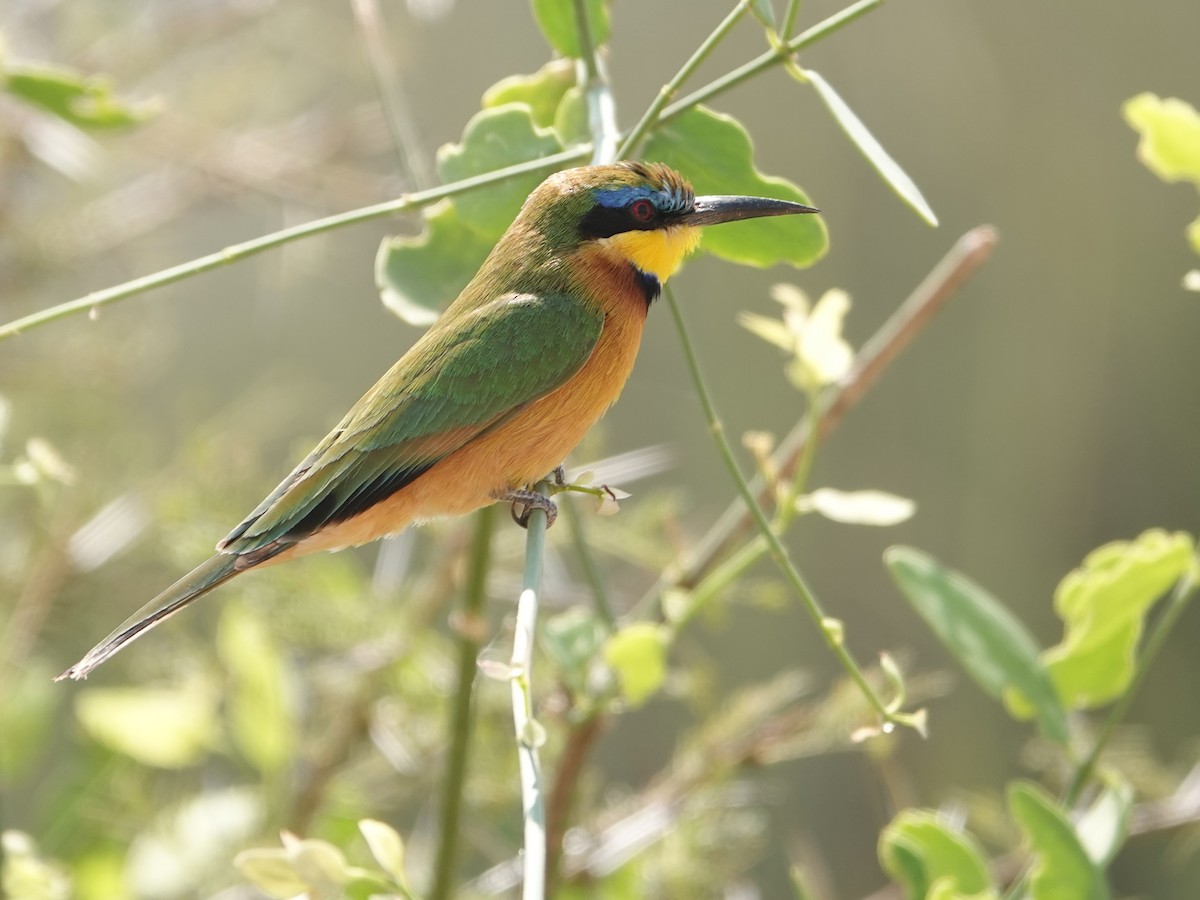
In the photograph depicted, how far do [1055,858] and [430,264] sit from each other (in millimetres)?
646

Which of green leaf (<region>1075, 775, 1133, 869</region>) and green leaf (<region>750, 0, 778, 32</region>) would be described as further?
green leaf (<region>1075, 775, 1133, 869</region>)

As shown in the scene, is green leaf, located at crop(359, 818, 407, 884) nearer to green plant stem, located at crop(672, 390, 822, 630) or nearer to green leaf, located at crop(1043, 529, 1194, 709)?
green plant stem, located at crop(672, 390, 822, 630)

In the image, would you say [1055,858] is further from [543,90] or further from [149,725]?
[149,725]

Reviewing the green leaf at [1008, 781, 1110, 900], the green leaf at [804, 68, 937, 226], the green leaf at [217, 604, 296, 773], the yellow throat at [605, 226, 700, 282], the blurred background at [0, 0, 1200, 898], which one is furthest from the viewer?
the blurred background at [0, 0, 1200, 898]

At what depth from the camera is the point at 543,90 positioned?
41.7 inches

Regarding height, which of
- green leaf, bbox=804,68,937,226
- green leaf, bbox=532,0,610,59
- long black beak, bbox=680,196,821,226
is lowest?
green leaf, bbox=804,68,937,226

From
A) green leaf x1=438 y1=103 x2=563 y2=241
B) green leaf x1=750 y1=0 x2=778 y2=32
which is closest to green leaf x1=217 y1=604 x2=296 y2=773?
green leaf x1=438 y1=103 x2=563 y2=241

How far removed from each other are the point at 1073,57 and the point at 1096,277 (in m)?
0.38

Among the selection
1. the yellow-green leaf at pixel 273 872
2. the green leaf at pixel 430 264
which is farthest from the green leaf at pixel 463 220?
the yellow-green leaf at pixel 273 872

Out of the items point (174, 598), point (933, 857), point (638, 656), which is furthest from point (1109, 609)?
point (174, 598)

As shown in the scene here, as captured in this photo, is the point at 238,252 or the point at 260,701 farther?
the point at 260,701

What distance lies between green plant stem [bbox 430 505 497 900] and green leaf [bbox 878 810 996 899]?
13.4 inches

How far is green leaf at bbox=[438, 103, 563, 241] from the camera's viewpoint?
0.93m

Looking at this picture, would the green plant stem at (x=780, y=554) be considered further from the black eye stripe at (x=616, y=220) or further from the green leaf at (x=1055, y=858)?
the black eye stripe at (x=616, y=220)
